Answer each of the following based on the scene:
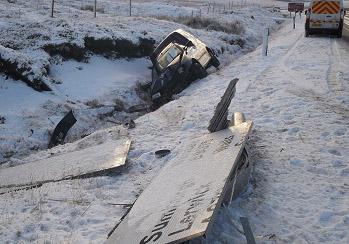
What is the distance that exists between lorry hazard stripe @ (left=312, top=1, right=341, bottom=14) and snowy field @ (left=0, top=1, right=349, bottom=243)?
5642 mm

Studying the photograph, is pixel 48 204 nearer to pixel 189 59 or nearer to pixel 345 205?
pixel 345 205

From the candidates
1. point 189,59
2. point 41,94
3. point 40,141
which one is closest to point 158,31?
point 189,59

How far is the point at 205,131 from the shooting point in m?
8.35

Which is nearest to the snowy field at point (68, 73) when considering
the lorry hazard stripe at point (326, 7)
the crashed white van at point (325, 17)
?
the crashed white van at point (325, 17)

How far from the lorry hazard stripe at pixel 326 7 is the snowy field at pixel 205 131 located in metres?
5.64

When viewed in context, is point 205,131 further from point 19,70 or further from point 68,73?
point 68,73

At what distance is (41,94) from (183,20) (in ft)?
47.9

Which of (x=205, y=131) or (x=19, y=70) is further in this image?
(x=19, y=70)

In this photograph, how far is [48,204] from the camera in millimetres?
5758

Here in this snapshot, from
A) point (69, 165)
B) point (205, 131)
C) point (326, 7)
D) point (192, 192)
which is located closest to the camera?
point (192, 192)

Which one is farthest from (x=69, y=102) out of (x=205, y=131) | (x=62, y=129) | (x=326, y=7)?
(x=326, y=7)

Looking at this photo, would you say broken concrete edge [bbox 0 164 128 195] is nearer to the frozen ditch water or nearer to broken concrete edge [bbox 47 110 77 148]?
the frozen ditch water

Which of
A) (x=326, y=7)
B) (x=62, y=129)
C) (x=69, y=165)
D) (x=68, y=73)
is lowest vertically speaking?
(x=62, y=129)

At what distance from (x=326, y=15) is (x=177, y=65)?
11935 millimetres
